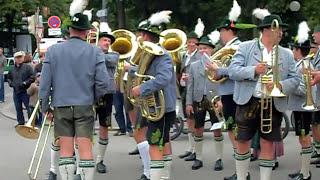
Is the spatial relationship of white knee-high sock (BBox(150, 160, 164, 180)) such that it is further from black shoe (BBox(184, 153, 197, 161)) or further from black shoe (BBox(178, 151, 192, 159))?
black shoe (BBox(178, 151, 192, 159))

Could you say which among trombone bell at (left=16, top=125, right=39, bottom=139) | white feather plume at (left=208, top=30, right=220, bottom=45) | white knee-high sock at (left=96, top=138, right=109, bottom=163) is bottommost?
white knee-high sock at (left=96, top=138, right=109, bottom=163)

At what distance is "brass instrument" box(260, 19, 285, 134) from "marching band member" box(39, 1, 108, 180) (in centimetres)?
160

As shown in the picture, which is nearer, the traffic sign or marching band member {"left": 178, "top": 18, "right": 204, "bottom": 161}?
marching band member {"left": 178, "top": 18, "right": 204, "bottom": 161}

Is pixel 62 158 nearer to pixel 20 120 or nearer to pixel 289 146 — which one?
pixel 289 146

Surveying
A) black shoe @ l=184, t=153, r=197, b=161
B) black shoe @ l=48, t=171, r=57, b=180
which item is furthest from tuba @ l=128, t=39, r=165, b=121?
black shoe @ l=184, t=153, r=197, b=161

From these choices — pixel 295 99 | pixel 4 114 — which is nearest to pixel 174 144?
pixel 295 99

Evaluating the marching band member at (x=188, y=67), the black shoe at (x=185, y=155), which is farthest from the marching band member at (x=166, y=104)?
the black shoe at (x=185, y=155)

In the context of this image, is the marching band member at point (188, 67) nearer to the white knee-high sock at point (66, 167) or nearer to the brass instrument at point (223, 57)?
the brass instrument at point (223, 57)

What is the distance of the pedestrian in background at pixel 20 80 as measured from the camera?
1452 cm

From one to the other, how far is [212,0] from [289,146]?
1643 cm

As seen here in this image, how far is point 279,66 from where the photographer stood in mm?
6547

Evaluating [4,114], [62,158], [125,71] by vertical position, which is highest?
[125,71]

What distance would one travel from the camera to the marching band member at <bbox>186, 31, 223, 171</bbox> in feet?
29.6

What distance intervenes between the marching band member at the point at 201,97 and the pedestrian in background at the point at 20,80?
612 cm
